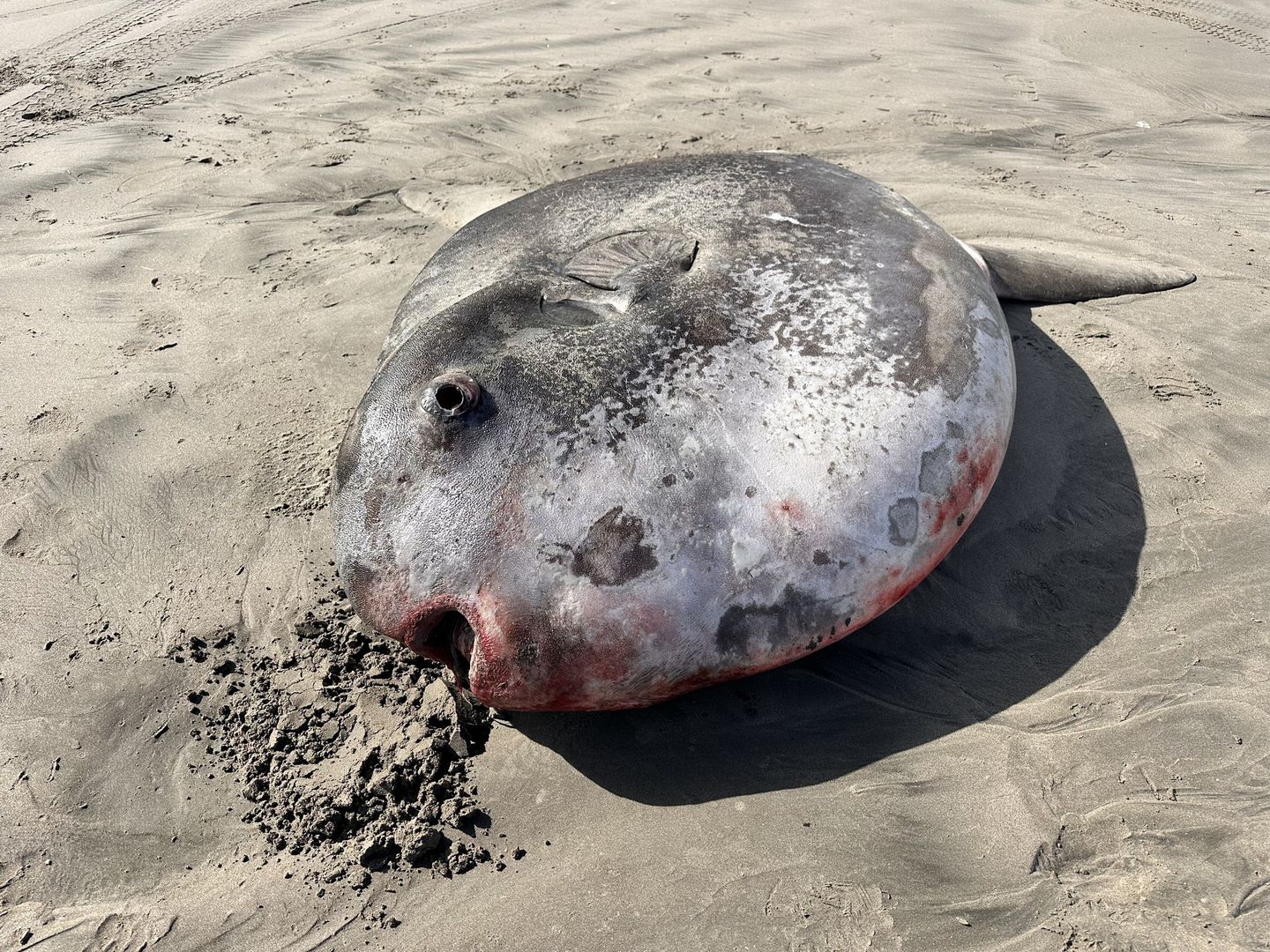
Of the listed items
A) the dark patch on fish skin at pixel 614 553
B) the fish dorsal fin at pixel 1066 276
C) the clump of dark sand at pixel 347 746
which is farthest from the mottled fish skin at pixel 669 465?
the fish dorsal fin at pixel 1066 276

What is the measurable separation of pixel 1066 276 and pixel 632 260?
2033 mm

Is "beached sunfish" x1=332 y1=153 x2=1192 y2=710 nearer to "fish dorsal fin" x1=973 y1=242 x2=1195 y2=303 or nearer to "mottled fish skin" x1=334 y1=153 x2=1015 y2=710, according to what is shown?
"mottled fish skin" x1=334 y1=153 x2=1015 y2=710

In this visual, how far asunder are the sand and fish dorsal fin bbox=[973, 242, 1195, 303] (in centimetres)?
8

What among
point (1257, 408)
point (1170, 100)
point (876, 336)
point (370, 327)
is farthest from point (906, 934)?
point (1170, 100)

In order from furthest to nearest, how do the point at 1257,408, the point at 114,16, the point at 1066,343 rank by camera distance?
the point at 114,16
the point at 1066,343
the point at 1257,408

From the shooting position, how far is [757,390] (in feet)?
6.77

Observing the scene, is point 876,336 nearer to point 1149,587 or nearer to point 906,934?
point 1149,587

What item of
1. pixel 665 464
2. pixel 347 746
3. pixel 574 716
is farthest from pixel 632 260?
pixel 347 746

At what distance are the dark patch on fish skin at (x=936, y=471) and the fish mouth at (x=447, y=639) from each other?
107 cm

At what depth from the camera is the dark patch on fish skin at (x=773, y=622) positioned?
74.9 inches

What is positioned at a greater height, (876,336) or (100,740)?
(876,336)

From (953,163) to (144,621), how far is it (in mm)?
4198

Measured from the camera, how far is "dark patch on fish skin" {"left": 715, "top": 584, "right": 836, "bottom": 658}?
1901mm

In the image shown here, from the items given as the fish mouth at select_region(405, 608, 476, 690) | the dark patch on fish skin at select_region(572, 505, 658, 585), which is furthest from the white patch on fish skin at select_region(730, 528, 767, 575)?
A: the fish mouth at select_region(405, 608, 476, 690)
